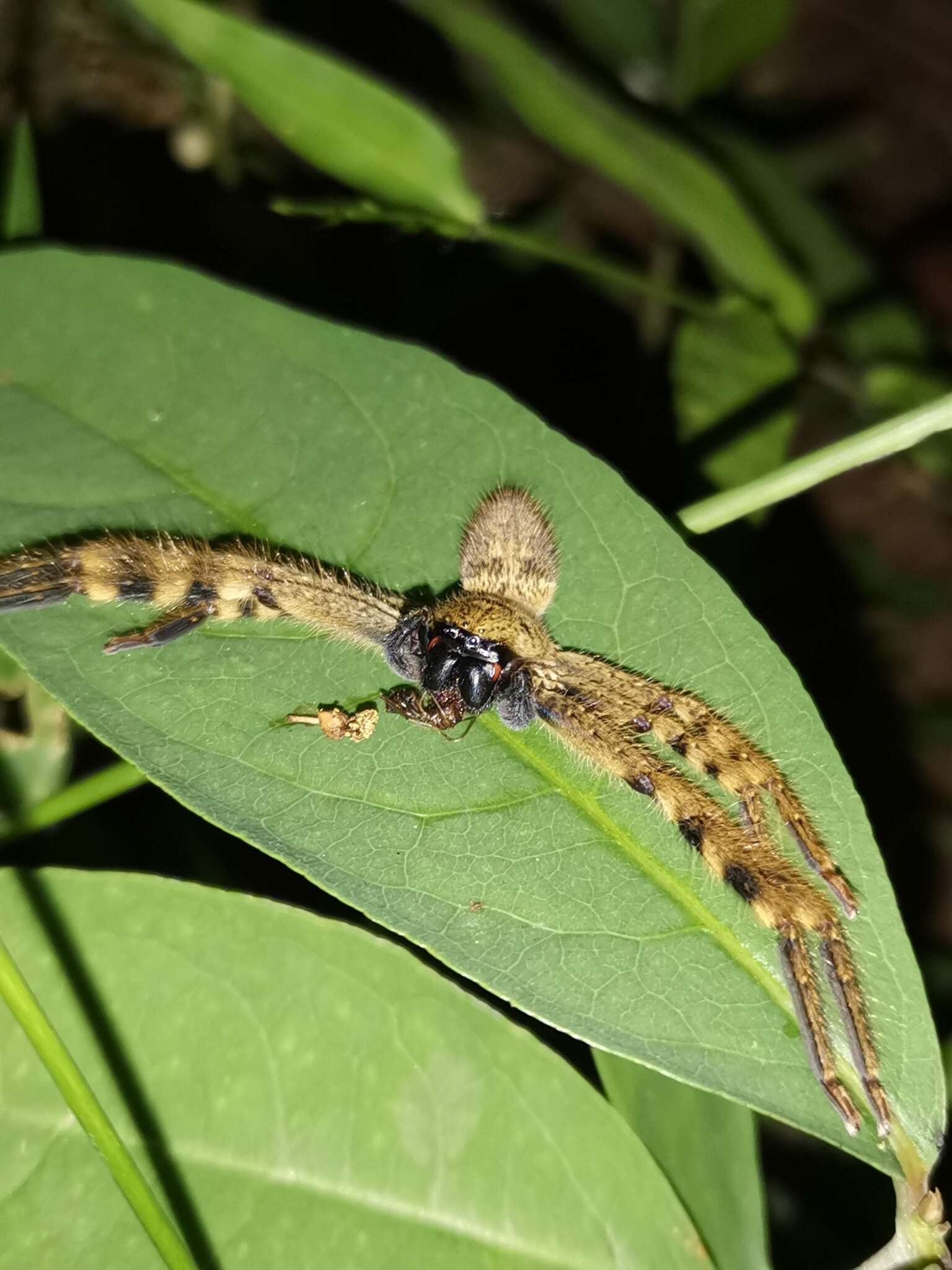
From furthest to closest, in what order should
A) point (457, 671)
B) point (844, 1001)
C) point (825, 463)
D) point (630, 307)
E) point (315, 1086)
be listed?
1. point (630, 307)
2. point (457, 671)
3. point (825, 463)
4. point (315, 1086)
5. point (844, 1001)

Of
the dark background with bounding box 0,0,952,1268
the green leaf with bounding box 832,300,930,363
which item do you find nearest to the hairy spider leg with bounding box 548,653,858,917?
the dark background with bounding box 0,0,952,1268

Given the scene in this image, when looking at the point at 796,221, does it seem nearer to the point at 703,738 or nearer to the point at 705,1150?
the point at 703,738

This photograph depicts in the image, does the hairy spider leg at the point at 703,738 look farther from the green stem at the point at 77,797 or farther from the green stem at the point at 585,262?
the green stem at the point at 585,262

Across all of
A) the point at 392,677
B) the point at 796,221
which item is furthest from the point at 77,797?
the point at 796,221

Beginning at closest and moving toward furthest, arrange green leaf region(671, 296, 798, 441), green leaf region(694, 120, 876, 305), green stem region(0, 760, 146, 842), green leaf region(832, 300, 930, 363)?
1. green stem region(0, 760, 146, 842)
2. green leaf region(671, 296, 798, 441)
3. green leaf region(832, 300, 930, 363)
4. green leaf region(694, 120, 876, 305)

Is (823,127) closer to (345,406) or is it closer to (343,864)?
(345,406)

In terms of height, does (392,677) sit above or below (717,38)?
below

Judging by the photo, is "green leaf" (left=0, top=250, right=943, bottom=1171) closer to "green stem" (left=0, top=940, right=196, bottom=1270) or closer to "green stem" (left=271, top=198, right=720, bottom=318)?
"green stem" (left=0, top=940, right=196, bottom=1270)

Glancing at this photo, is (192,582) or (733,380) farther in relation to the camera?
(733,380)

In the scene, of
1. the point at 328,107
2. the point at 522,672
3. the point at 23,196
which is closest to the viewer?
the point at 522,672
